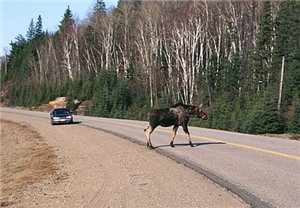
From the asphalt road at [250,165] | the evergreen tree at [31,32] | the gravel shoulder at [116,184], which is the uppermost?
the evergreen tree at [31,32]

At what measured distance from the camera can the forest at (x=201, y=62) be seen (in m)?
40.1

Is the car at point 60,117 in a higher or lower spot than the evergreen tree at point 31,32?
lower

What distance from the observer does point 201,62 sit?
173ft

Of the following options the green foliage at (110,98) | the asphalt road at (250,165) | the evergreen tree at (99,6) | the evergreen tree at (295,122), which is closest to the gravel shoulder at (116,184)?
the asphalt road at (250,165)

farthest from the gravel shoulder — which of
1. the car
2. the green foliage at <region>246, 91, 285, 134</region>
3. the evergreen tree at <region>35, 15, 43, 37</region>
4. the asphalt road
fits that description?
the evergreen tree at <region>35, 15, 43, 37</region>

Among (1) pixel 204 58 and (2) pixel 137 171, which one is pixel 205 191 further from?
(1) pixel 204 58

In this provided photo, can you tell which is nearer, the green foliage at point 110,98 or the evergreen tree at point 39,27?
the green foliage at point 110,98

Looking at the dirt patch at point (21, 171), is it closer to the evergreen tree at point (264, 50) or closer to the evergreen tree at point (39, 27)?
the evergreen tree at point (264, 50)

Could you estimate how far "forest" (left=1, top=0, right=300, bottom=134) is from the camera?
40094 mm

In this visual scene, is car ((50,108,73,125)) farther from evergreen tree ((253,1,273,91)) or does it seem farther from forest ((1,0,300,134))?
evergreen tree ((253,1,273,91))

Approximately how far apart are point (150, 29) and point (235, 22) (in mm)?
10430

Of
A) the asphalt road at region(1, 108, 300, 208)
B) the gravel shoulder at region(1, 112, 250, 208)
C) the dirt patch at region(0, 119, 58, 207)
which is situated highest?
the asphalt road at region(1, 108, 300, 208)

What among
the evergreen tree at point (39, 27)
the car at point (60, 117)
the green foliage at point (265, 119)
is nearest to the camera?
the green foliage at point (265, 119)

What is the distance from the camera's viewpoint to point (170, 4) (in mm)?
64875
